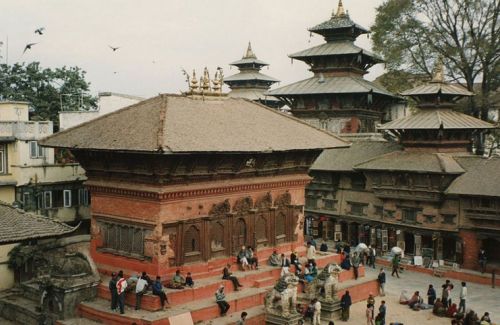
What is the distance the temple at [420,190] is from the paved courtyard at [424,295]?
5.58 ft

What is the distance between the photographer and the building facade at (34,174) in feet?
81.6

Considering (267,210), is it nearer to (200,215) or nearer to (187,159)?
(200,215)

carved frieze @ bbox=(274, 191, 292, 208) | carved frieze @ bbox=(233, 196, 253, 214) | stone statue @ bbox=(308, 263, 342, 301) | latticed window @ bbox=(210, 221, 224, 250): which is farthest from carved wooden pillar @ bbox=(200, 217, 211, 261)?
carved frieze @ bbox=(274, 191, 292, 208)

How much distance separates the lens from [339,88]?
118 feet

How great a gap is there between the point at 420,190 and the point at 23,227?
59.1 ft

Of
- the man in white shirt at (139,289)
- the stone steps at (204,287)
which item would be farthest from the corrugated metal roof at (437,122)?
the man in white shirt at (139,289)

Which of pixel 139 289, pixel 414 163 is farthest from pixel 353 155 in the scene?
pixel 139 289

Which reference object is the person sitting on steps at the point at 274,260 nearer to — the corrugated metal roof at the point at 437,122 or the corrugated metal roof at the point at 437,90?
the corrugated metal roof at the point at 437,122

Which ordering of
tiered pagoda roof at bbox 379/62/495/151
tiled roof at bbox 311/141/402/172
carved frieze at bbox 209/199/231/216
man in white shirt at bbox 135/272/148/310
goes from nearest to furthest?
man in white shirt at bbox 135/272/148/310 < carved frieze at bbox 209/199/231/216 < tiered pagoda roof at bbox 379/62/495/151 < tiled roof at bbox 311/141/402/172

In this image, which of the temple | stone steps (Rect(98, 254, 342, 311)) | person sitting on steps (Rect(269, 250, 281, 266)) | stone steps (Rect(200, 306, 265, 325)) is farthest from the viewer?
the temple

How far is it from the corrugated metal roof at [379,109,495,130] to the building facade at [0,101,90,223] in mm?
14513

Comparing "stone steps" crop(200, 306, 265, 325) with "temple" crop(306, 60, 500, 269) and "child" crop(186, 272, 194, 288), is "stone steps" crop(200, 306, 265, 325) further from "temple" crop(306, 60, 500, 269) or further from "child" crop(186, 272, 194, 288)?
"temple" crop(306, 60, 500, 269)

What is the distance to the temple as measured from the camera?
84.4ft

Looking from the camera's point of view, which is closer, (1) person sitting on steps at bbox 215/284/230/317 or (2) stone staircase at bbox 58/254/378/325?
(2) stone staircase at bbox 58/254/378/325
